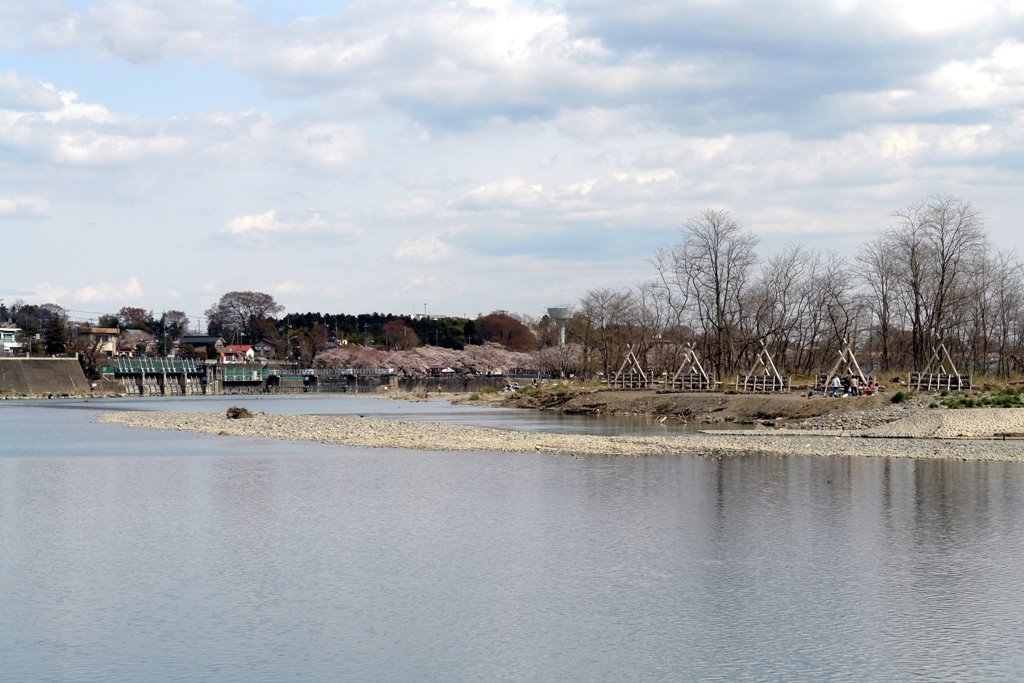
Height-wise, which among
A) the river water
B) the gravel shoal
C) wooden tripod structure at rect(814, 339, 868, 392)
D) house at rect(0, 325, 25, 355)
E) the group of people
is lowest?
the river water

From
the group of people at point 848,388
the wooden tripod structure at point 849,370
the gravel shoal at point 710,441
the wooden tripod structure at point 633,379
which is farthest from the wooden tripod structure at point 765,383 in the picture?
the gravel shoal at point 710,441

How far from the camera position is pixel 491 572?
2169 centimetres

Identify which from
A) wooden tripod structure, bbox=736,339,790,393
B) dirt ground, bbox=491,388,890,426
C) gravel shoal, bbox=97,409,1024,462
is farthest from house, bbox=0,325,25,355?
wooden tripod structure, bbox=736,339,790,393

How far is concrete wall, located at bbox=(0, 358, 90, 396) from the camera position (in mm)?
159375

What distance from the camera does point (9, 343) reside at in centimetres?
18688

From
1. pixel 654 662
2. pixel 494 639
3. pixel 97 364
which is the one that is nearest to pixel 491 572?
pixel 494 639

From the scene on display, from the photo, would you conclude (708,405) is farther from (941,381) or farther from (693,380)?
(941,381)

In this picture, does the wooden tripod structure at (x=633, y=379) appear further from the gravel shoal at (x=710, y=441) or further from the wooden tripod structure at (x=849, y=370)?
the gravel shoal at (x=710, y=441)

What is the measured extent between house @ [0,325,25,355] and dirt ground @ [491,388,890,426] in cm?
11941

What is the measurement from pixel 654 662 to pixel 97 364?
18391cm

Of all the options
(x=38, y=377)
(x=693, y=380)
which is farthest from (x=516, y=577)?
(x=38, y=377)

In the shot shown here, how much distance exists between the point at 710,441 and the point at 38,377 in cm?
13569

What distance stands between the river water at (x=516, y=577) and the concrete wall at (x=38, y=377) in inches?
5204

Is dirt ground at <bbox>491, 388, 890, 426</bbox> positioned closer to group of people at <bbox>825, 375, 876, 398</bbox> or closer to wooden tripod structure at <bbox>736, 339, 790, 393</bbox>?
group of people at <bbox>825, 375, 876, 398</bbox>
